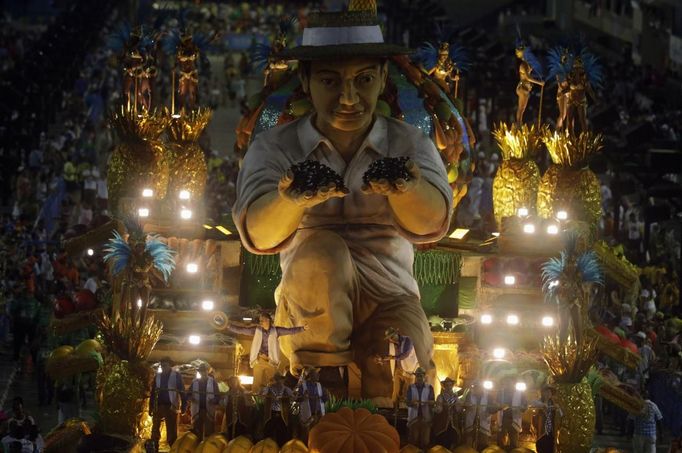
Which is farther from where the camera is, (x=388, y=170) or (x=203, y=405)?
(x=203, y=405)

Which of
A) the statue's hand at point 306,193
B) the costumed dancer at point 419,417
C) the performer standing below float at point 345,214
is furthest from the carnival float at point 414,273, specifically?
Answer: the statue's hand at point 306,193

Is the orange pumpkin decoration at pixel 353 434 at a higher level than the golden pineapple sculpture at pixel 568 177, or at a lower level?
lower

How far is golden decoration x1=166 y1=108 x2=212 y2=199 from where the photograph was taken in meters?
24.8

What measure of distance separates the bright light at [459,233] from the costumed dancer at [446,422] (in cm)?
467

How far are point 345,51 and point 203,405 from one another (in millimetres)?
3479

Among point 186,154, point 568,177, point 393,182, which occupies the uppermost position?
point 186,154

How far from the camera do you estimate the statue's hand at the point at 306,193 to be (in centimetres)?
1880

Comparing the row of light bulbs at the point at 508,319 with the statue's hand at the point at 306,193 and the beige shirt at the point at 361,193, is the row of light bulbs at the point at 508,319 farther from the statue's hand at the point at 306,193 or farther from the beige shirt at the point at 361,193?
the statue's hand at the point at 306,193

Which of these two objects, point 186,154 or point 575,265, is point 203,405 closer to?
point 575,265

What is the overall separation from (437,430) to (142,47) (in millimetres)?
7543

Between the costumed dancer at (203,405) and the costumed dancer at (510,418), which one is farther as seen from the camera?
the costumed dancer at (510,418)

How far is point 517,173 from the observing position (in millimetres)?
24609

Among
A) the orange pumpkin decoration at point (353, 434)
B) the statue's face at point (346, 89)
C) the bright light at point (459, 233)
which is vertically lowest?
the orange pumpkin decoration at point (353, 434)

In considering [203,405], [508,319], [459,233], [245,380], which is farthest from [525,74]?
[203,405]
